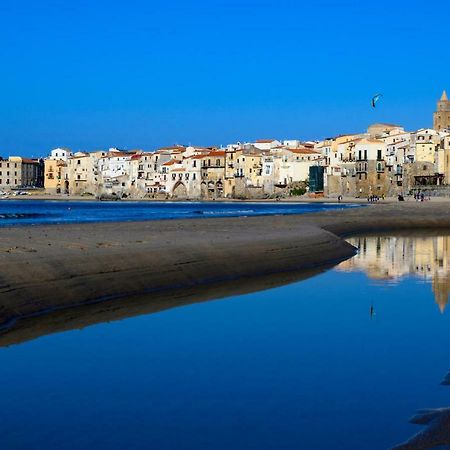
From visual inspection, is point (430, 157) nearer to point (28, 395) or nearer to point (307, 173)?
point (307, 173)

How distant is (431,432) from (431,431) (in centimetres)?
4

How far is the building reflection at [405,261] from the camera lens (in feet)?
72.2

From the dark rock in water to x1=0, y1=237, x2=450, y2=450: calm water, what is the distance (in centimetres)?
19

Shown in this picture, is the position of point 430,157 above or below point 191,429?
above

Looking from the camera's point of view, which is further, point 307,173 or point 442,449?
point 307,173

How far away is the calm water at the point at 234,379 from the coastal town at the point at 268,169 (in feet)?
305

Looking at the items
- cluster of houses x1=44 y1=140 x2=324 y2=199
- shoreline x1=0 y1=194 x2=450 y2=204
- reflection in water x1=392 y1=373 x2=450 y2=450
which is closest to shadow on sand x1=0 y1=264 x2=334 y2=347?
reflection in water x1=392 y1=373 x2=450 y2=450

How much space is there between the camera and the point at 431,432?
7.84 m

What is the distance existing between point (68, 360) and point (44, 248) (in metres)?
9.67

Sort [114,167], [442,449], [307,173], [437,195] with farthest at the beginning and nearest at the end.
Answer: [114,167] → [307,173] → [437,195] → [442,449]

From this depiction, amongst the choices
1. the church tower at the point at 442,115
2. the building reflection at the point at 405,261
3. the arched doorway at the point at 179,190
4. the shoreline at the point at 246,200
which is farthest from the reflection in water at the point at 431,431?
the church tower at the point at 442,115

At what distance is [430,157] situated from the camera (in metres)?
116

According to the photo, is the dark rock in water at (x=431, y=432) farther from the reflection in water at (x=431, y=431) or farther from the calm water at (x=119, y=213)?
the calm water at (x=119, y=213)

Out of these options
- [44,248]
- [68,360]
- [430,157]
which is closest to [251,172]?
[430,157]
